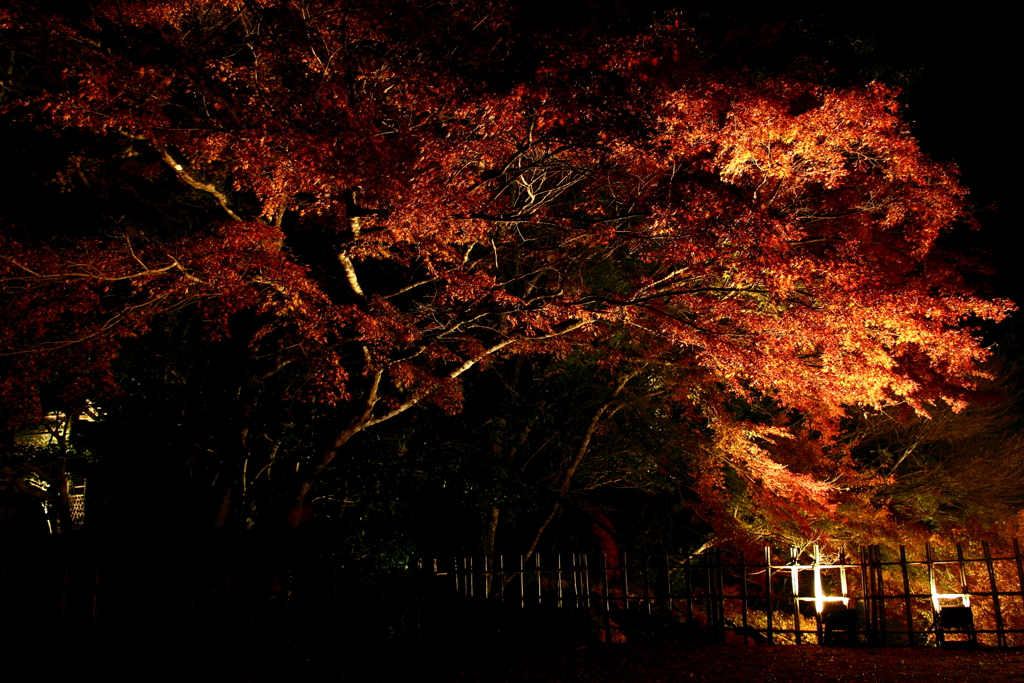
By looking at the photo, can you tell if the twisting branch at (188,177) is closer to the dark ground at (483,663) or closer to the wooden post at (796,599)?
the dark ground at (483,663)

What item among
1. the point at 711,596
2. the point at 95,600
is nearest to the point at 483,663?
the point at 711,596

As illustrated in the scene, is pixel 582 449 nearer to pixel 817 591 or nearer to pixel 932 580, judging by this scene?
pixel 817 591

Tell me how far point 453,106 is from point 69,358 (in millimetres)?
5448

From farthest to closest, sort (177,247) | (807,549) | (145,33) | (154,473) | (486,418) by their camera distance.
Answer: (807,549)
(486,418)
(154,473)
(177,247)
(145,33)

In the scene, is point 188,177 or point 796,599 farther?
point 796,599

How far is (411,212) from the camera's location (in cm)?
820

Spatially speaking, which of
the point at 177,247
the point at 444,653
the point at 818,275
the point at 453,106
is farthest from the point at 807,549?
the point at 177,247

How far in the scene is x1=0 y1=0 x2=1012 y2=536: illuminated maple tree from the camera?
794 cm

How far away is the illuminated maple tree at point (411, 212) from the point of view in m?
7.94

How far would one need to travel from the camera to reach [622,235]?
10078 mm

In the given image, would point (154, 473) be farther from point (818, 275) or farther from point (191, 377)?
point (818, 275)

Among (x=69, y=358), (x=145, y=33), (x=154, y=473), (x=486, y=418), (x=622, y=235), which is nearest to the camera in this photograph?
(x=145, y=33)

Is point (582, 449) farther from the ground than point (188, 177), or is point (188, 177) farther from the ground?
point (188, 177)

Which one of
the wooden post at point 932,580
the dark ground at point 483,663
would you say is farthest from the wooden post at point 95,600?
the wooden post at point 932,580
